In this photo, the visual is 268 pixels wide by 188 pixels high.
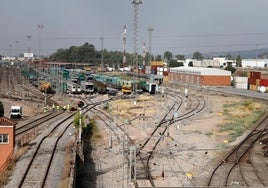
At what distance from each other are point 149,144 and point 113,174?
909 cm

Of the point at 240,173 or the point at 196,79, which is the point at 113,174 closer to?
the point at 240,173

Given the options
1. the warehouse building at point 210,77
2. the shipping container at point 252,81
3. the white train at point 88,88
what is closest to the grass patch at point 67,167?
the white train at point 88,88

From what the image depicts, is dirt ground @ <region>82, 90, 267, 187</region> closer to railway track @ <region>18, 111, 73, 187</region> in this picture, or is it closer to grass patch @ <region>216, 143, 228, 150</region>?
grass patch @ <region>216, 143, 228, 150</region>

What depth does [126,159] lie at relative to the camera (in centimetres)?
3156

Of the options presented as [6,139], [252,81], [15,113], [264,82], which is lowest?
[15,113]

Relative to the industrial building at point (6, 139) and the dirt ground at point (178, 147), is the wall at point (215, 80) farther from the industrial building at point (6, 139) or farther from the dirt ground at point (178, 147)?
the industrial building at point (6, 139)

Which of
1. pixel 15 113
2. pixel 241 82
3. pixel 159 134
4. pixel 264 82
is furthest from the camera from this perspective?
pixel 241 82

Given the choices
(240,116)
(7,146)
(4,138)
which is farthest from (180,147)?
(240,116)

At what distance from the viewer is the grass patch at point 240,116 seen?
141ft

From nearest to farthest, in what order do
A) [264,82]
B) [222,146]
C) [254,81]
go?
[222,146]
[264,82]
[254,81]

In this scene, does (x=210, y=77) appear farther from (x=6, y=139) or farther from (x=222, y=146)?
(x=6, y=139)

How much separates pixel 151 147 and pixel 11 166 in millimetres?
12406

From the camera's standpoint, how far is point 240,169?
2892 centimetres

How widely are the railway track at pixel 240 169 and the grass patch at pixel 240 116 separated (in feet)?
12.3
